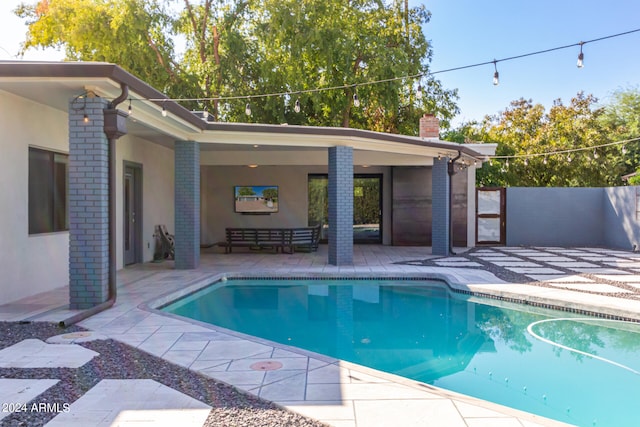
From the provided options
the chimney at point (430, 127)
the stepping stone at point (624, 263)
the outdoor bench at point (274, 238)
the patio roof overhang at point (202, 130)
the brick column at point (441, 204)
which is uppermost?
the chimney at point (430, 127)

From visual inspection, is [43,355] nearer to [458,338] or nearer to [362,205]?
[458,338]

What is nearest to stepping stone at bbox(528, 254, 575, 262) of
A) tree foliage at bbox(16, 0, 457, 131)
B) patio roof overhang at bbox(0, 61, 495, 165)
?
patio roof overhang at bbox(0, 61, 495, 165)

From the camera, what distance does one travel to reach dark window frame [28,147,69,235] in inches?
280

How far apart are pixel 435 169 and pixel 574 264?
3936 mm

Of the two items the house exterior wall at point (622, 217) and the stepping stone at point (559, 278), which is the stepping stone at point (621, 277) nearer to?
the stepping stone at point (559, 278)

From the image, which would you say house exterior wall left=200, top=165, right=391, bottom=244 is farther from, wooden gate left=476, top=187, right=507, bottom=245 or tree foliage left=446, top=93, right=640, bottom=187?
tree foliage left=446, top=93, right=640, bottom=187

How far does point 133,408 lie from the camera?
324cm

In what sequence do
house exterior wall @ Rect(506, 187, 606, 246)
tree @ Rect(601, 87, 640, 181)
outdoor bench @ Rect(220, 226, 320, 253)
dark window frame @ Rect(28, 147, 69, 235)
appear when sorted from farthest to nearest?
tree @ Rect(601, 87, 640, 181) → house exterior wall @ Rect(506, 187, 606, 246) → outdoor bench @ Rect(220, 226, 320, 253) → dark window frame @ Rect(28, 147, 69, 235)

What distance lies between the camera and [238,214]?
16000mm

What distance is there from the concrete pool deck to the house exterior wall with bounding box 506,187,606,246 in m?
3.57

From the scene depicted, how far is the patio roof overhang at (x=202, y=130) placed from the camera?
18.0 feet

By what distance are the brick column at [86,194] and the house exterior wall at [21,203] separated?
3.58 ft

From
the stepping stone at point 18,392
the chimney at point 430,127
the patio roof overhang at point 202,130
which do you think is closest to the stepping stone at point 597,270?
the patio roof overhang at point 202,130

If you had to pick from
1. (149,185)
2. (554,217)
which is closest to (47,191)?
(149,185)
